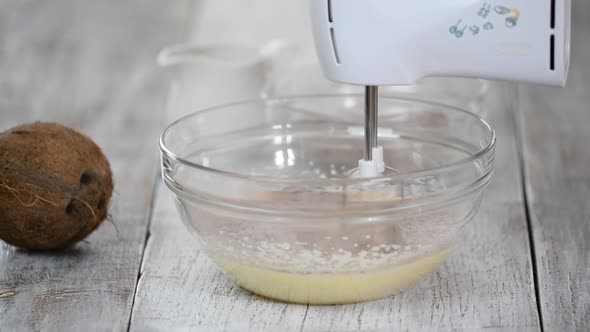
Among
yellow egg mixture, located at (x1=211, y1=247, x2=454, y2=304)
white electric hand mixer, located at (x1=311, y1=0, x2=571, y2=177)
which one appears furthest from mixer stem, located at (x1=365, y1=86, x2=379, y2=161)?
yellow egg mixture, located at (x1=211, y1=247, x2=454, y2=304)

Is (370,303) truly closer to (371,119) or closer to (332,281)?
(332,281)

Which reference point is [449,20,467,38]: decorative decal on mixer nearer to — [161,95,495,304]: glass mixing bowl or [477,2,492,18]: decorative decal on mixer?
[477,2,492,18]: decorative decal on mixer

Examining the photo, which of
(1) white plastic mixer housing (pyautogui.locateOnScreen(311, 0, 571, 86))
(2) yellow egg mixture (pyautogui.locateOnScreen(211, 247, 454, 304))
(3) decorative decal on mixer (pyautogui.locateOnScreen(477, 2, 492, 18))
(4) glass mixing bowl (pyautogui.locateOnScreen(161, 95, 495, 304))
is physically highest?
(3) decorative decal on mixer (pyautogui.locateOnScreen(477, 2, 492, 18))

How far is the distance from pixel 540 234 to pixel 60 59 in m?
1.34

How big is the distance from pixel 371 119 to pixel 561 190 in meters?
0.45

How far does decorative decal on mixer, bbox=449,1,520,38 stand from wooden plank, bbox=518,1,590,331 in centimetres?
31

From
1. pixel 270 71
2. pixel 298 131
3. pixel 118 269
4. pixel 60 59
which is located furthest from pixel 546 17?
pixel 60 59

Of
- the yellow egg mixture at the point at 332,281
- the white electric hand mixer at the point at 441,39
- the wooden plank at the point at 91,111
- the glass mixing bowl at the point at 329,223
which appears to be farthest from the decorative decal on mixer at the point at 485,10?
the wooden plank at the point at 91,111

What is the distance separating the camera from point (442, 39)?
0.96m

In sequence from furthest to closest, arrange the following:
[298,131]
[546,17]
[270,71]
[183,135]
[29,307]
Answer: [270,71] → [298,131] → [183,135] → [29,307] → [546,17]

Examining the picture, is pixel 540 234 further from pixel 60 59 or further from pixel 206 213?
pixel 60 59

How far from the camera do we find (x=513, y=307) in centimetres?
102

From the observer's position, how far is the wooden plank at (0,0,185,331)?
1.06 metres

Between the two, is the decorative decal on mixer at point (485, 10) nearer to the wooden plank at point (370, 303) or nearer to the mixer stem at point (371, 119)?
the mixer stem at point (371, 119)
